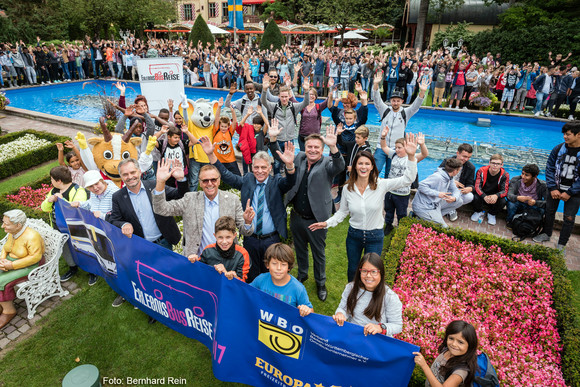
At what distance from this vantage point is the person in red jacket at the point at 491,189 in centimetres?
762

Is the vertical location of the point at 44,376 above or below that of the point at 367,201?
below

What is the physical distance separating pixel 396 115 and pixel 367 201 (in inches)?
163

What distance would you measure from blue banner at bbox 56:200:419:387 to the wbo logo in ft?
0.03

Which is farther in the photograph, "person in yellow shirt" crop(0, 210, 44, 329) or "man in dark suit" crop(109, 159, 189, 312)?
"person in yellow shirt" crop(0, 210, 44, 329)

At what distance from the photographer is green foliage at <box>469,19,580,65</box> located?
73.6 feet

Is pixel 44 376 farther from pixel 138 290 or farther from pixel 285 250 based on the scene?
pixel 285 250

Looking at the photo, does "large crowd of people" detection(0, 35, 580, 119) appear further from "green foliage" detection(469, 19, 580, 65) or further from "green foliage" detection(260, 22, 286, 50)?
"green foliage" detection(260, 22, 286, 50)

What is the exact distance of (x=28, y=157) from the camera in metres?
10.8

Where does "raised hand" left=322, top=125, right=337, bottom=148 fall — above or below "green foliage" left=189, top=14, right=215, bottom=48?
below

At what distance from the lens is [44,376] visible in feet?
14.6

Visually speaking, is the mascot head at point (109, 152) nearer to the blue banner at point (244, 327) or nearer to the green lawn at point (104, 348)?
the blue banner at point (244, 327)

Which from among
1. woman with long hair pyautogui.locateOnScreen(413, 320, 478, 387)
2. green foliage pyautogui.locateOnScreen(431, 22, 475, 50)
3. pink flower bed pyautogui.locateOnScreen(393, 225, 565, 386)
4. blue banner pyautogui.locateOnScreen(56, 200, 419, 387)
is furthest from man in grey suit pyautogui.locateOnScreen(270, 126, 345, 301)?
green foliage pyautogui.locateOnScreen(431, 22, 475, 50)

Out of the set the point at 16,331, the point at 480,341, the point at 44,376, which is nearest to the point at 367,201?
the point at 480,341

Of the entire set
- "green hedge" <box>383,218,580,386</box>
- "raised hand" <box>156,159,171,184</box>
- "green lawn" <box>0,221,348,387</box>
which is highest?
"raised hand" <box>156,159,171,184</box>
